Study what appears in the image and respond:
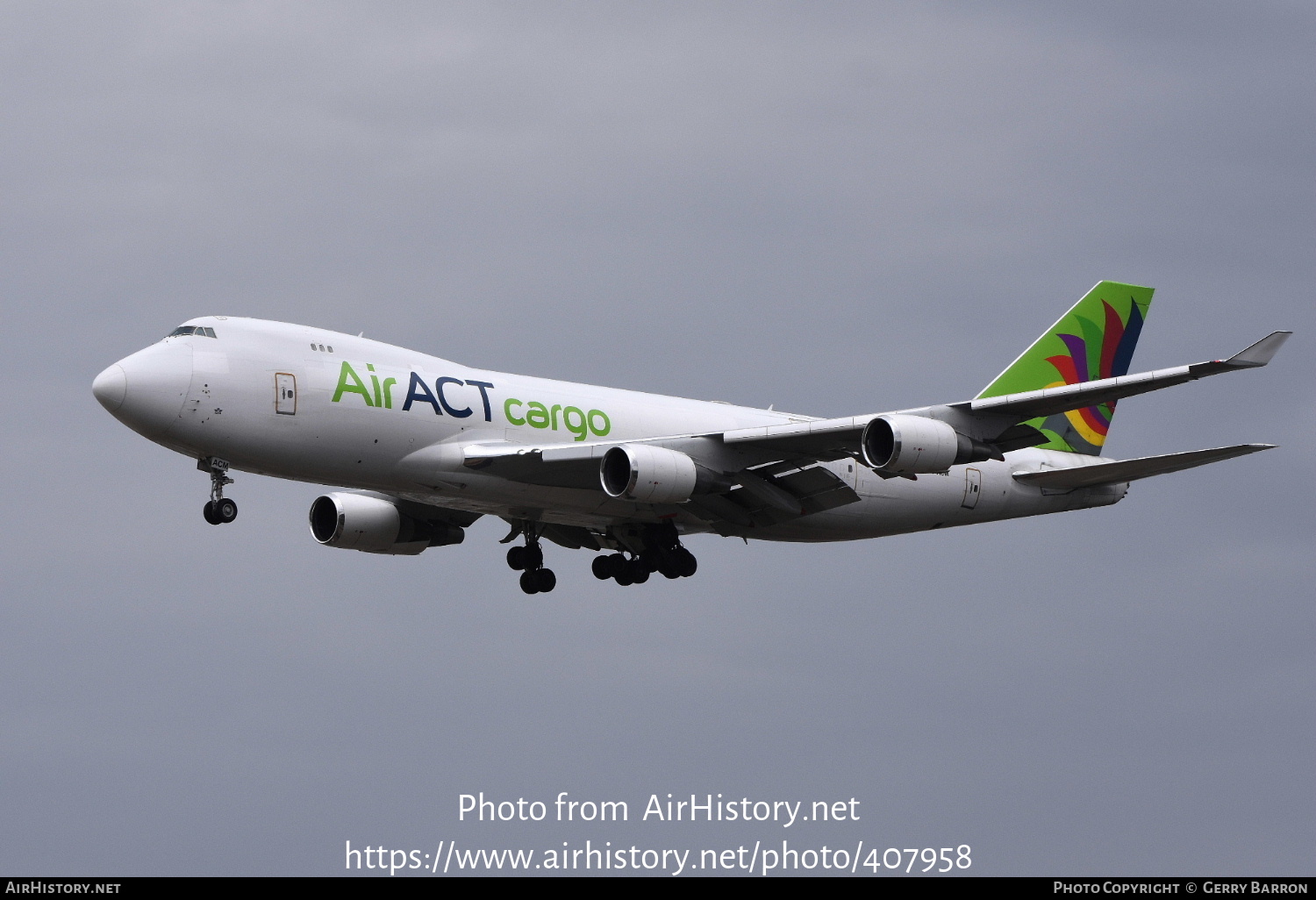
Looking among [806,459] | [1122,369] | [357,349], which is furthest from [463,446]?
[1122,369]

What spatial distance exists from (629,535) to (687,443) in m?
4.85

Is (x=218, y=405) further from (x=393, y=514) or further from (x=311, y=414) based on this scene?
(x=393, y=514)

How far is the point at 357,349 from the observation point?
37.9m

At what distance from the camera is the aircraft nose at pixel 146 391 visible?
35344 mm

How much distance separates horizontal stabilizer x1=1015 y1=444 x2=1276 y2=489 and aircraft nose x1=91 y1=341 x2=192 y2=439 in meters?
22.0

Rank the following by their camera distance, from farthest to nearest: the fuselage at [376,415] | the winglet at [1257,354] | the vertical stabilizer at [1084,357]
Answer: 1. the vertical stabilizer at [1084,357]
2. the fuselage at [376,415]
3. the winglet at [1257,354]

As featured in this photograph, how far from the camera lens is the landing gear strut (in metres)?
44.3

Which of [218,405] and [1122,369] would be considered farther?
[1122,369]

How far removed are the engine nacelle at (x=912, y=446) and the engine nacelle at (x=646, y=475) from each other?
163 inches

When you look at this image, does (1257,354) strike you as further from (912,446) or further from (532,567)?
(532,567)

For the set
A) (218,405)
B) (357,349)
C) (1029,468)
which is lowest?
(218,405)

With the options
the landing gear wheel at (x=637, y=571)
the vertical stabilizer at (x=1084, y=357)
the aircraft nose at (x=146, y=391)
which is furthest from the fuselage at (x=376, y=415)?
the vertical stabilizer at (x=1084, y=357)

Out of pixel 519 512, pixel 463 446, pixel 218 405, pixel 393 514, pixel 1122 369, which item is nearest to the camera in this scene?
pixel 218 405

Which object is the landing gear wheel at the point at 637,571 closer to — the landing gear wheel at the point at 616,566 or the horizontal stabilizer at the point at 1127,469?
the landing gear wheel at the point at 616,566
